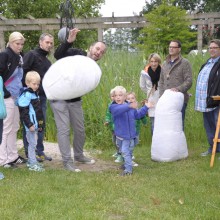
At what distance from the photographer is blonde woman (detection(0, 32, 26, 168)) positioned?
5363 millimetres

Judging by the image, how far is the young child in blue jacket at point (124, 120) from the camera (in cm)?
523

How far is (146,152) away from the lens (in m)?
6.94

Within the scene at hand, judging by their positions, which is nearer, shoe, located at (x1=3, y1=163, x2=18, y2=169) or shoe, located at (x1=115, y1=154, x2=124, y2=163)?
shoe, located at (x1=3, y1=163, x2=18, y2=169)

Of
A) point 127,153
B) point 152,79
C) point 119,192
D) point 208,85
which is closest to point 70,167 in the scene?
point 127,153

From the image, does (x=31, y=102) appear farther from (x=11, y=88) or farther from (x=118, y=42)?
(x=118, y=42)

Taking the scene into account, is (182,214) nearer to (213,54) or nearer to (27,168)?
(27,168)

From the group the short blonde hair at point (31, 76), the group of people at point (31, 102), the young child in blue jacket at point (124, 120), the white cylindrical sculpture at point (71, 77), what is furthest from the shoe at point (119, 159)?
the short blonde hair at point (31, 76)

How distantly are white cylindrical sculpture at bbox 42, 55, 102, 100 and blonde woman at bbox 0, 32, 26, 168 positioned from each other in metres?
0.63

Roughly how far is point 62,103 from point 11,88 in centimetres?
74

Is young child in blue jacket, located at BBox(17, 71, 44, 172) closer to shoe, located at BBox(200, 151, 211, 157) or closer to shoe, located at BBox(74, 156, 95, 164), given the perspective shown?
shoe, located at BBox(74, 156, 95, 164)

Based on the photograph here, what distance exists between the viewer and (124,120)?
530 centimetres

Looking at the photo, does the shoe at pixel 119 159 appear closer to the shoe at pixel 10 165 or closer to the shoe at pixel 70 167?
the shoe at pixel 70 167

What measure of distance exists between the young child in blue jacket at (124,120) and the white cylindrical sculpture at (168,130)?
0.91 meters

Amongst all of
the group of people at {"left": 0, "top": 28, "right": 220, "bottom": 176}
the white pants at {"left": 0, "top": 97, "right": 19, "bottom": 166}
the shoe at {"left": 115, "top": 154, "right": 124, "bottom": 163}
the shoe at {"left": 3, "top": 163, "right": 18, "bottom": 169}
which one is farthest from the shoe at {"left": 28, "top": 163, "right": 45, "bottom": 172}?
the shoe at {"left": 115, "top": 154, "right": 124, "bottom": 163}
